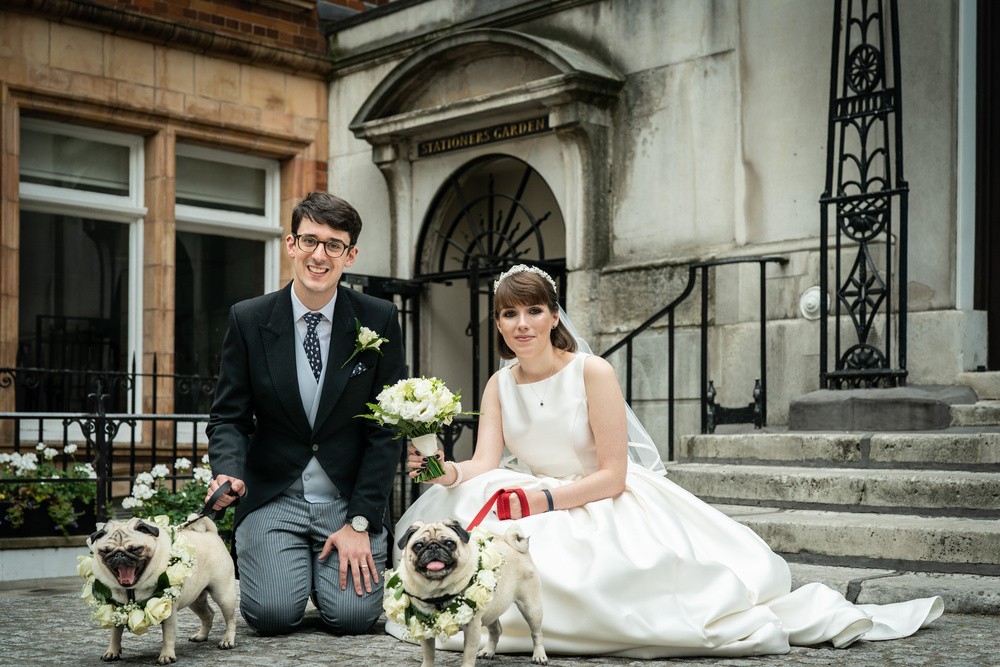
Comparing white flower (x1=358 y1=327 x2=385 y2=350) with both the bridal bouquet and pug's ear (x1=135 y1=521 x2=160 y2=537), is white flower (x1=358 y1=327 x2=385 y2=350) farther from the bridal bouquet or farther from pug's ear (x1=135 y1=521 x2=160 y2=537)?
pug's ear (x1=135 y1=521 x2=160 y2=537)

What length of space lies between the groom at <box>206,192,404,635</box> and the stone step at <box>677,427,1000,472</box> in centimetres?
289

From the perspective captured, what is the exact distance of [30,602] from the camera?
5.39 metres

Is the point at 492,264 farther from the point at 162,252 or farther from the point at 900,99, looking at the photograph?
the point at 900,99

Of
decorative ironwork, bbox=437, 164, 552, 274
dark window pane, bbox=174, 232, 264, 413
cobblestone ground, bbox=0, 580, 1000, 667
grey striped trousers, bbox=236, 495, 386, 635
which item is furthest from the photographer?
dark window pane, bbox=174, 232, 264, 413

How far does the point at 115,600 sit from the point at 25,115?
287 inches

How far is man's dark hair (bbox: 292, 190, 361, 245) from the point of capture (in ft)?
13.7

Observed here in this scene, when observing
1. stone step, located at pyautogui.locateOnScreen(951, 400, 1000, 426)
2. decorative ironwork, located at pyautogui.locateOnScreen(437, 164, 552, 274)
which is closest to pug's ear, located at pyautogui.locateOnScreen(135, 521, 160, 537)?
stone step, located at pyautogui.locateOnScreen(951, 400, 1000, 426)

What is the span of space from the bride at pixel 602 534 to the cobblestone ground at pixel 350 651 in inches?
3.0

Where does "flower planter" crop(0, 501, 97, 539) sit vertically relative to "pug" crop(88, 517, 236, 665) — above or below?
below

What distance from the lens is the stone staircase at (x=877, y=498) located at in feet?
15.4

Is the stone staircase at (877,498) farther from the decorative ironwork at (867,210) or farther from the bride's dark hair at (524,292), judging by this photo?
the bride's dark hair at (524,292)

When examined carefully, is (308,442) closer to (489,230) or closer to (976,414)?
(976,414)

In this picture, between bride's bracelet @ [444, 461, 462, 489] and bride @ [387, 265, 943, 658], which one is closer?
bride @ [387, 265, 943, 658]

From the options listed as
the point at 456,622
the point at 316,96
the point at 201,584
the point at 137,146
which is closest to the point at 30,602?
the point at 201,584
